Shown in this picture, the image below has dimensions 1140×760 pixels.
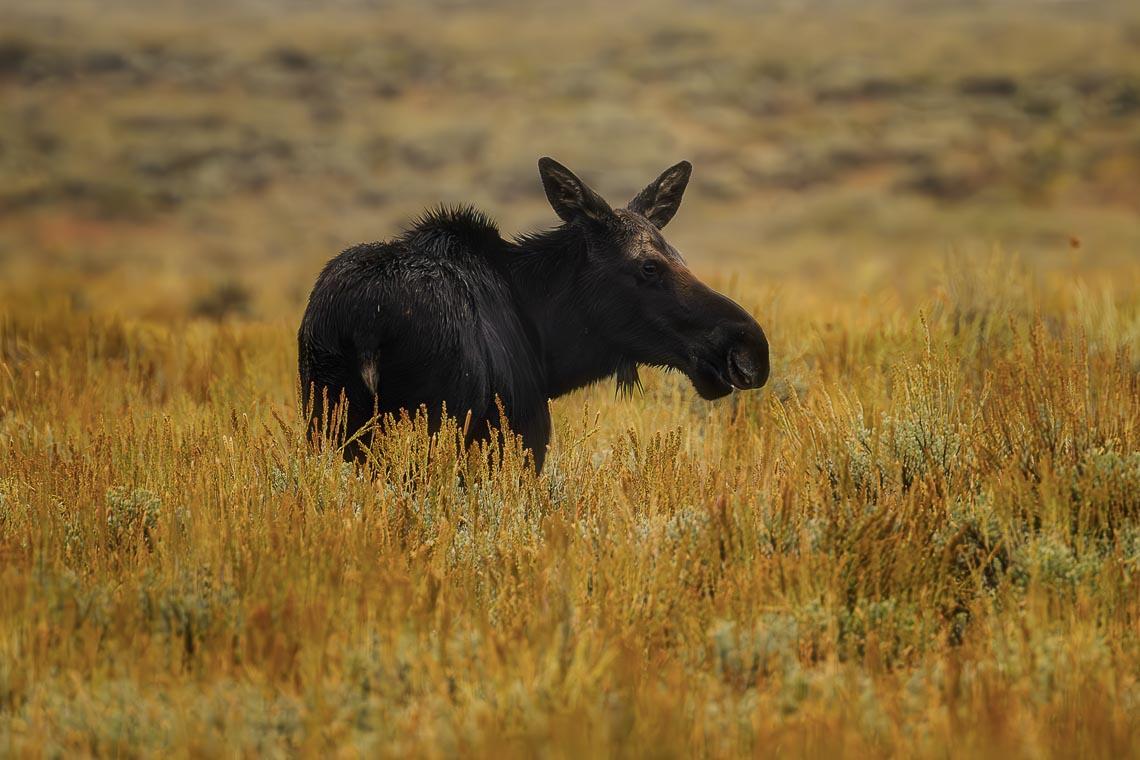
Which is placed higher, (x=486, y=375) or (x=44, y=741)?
(x=486, y=375)

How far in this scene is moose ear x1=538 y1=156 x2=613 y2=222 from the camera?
19.4 ft

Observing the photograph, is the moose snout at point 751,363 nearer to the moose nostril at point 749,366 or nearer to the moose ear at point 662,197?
the moose nostril at point 749,366

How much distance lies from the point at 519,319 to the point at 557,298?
246mm

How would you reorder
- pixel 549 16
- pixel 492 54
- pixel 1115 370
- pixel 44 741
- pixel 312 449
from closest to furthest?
pixel 44 741, pixel 312 449, pixel 1115 370, pixel 492 54, pixel 549 16

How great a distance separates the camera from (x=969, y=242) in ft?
123

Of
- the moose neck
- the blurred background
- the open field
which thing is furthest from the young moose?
the blurred background

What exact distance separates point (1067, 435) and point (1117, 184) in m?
43.9

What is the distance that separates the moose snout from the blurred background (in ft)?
51.6

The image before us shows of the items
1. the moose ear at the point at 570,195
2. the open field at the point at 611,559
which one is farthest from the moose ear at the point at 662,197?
the open field at the point at 611,559

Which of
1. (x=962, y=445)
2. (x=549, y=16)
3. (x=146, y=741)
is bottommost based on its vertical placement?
(x=146, y=741)

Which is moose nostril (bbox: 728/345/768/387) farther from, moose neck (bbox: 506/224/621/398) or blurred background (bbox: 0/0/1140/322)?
blurred background (bbox: 0/0/1140/322)

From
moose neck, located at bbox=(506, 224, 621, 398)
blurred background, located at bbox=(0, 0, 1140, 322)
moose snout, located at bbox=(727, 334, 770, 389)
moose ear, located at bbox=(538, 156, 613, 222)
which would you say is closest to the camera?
moose snout, located at bbox=(727, 334, 770, 389)

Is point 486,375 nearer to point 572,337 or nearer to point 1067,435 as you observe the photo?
point 572,337

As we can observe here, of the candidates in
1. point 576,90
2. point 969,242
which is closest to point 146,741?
point 969,242
